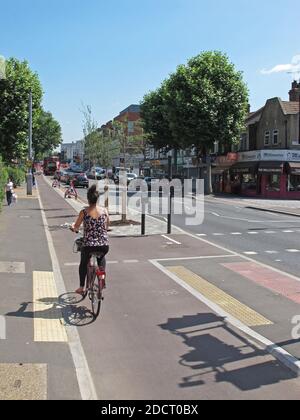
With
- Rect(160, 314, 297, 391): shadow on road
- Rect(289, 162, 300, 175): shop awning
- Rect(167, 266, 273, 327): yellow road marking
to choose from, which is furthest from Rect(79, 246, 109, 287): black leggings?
Rect(289, 162, 300, 175): shop awning

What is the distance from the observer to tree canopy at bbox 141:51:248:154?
47.0 meters

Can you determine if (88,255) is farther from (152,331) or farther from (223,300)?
(223,300)

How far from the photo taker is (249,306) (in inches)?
345

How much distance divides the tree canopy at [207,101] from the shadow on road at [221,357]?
40.5m

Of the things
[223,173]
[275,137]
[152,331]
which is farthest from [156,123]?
[152,331]

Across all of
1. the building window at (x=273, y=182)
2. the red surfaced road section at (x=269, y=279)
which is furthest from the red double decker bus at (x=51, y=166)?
the red surfaced road section at (x=269, y=279)

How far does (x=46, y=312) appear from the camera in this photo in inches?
320

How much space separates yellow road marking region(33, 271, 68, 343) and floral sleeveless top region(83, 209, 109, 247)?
1145 mm

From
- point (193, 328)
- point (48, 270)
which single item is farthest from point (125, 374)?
point (48, 270)

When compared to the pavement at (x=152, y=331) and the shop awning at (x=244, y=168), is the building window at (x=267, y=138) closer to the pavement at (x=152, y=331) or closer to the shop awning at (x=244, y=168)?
the shop awning at (x=244, y=168)

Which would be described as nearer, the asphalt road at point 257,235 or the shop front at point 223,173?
the asphalt road at point 257,235

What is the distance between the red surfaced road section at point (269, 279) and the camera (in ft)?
31.9

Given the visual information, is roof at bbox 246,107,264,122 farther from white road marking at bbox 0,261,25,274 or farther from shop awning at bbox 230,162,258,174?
white road marking at bbox 0,261,25,274
